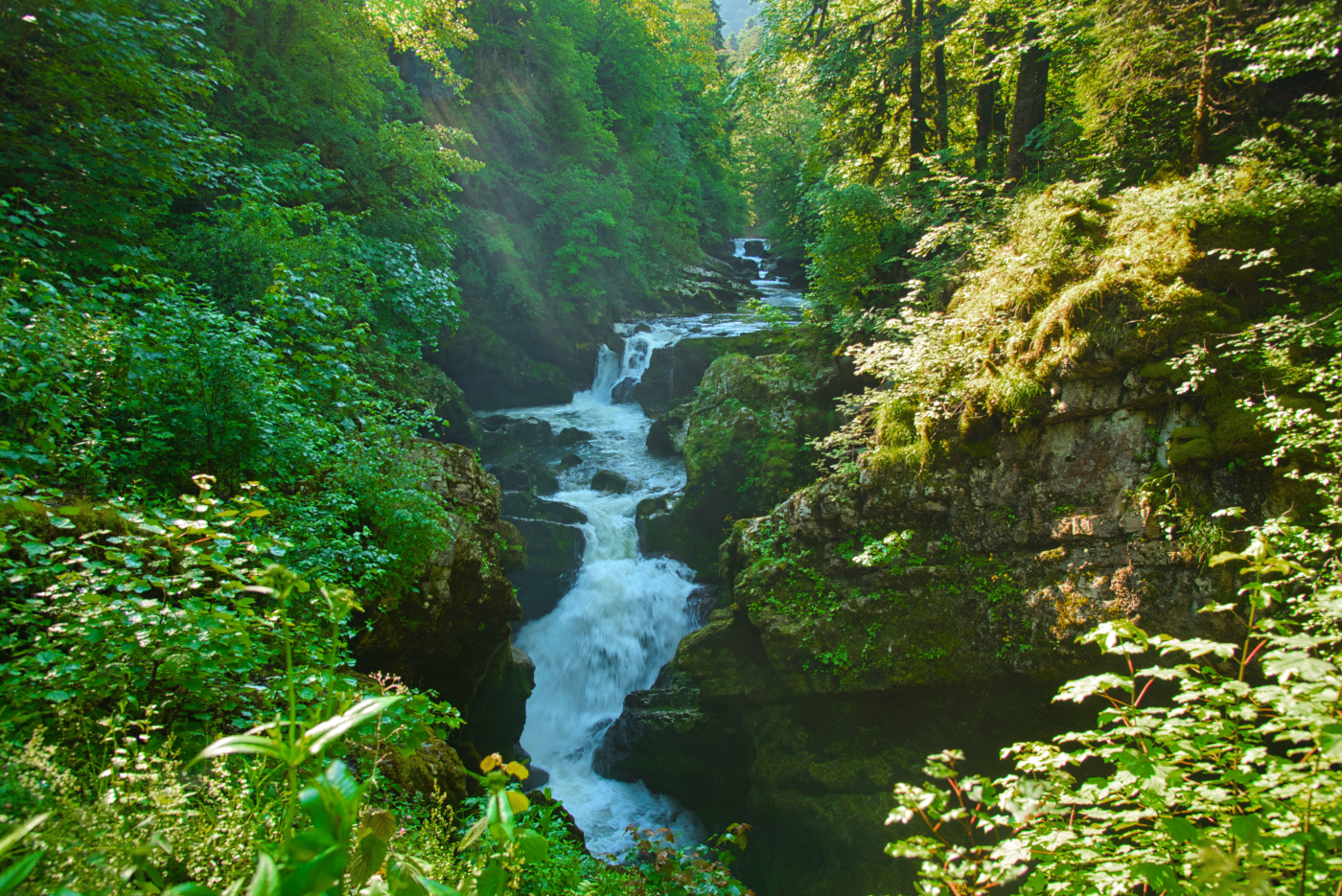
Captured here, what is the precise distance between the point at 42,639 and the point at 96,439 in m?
1.83

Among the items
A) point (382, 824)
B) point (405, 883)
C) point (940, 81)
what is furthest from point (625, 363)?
point (405, 883)

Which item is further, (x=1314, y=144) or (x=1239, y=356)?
(x=1314, y=144)

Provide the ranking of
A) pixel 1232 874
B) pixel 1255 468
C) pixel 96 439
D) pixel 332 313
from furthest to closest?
pixel 332 313 → pixel 1255 468 → pixel 96 439 → pixel 1232 874

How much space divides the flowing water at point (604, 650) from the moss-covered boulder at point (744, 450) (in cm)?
62

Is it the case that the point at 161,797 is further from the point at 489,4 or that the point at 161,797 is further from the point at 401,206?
the point at 489,4

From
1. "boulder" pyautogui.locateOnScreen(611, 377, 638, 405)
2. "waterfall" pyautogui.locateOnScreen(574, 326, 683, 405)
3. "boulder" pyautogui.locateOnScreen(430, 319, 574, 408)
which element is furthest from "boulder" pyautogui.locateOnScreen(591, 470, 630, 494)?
"boulder" pyautogui.locateOnScreen(430, 319, 574, 408)

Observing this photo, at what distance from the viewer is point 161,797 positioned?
1.37m

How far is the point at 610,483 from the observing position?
1286cm

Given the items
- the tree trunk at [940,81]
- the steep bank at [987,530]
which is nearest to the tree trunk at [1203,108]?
the steep bank at [987,530]

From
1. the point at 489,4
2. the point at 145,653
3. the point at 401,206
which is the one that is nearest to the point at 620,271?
the point at 489,4

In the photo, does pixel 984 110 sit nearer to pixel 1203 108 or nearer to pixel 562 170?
pixel 1203 108

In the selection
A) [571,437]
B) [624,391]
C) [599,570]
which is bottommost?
[599,570]

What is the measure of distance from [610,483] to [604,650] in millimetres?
4434

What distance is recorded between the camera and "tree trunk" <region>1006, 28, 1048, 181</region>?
25.6 feet
